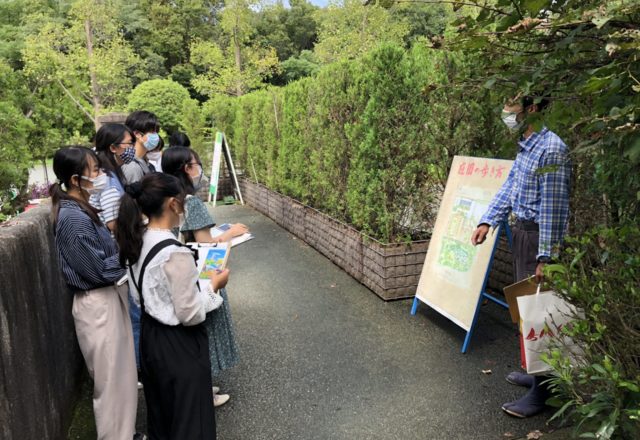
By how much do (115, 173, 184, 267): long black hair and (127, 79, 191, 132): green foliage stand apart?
→ 63.4 feet

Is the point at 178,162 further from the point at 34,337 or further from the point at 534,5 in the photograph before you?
the point at 534,5

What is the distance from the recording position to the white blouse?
7.75ft

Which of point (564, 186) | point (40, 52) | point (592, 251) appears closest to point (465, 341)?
point (564, 186)

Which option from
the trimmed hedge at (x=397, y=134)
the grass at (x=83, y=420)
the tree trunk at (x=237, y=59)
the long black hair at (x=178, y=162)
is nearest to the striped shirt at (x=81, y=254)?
the long black hair at (x=178, y=162)

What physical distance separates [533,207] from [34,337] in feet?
10.3

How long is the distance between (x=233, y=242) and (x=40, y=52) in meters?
18.7

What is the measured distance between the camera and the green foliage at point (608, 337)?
69.6 inches

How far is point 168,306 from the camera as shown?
7.95 feet

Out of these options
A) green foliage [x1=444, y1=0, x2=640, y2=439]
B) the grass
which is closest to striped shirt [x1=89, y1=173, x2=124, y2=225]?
the grass

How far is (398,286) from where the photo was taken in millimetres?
5301

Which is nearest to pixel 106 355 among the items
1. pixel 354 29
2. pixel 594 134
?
pixel 594 134

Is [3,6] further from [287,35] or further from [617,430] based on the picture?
[617,430]

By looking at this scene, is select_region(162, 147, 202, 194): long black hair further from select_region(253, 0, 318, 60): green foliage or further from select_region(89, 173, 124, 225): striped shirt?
select_region(253, 0, 318, 60): green foliage

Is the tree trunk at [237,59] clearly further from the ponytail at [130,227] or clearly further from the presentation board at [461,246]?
the ponytail at [130,227]
